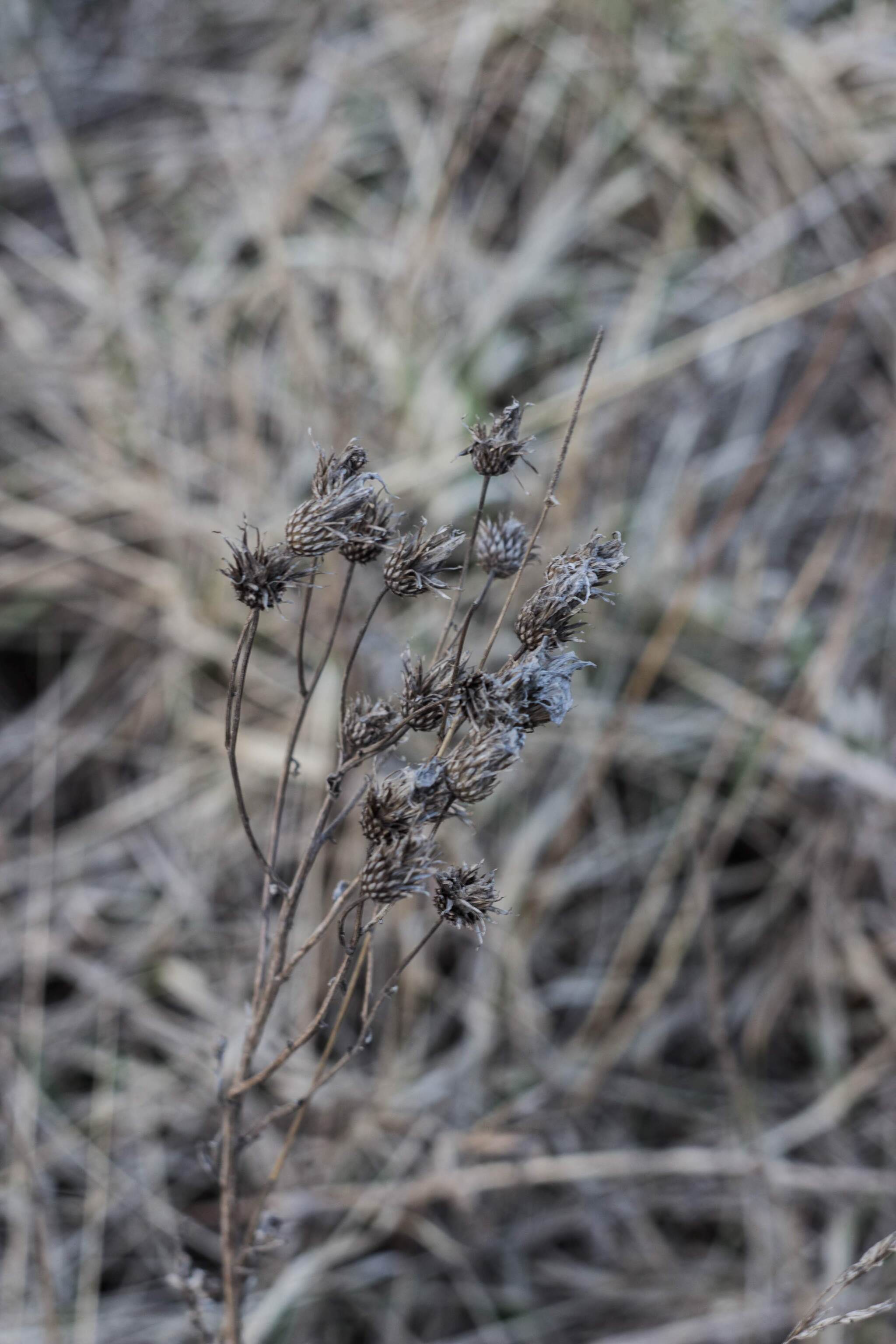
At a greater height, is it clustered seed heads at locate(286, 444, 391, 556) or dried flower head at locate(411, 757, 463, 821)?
clustered seed heads at locate(286, 444, 391, 556)

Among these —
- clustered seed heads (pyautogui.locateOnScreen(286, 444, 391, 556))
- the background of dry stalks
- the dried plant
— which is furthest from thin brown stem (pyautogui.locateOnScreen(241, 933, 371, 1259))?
the background of dry stalks

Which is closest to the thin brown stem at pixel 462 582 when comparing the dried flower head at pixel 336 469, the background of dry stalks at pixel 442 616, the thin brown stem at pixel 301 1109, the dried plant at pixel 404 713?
the dried plant at pixel 404 713

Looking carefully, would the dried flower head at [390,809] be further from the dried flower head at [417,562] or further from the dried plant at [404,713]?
the dried flower head at [417,562]

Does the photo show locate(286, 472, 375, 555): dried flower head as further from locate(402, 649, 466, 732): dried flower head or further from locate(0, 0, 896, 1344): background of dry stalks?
locate(0, 0, 896, 1344): background of dry stalks

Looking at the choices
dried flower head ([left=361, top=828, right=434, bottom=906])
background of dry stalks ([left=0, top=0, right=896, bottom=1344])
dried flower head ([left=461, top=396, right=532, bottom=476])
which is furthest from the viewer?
background of dry stalks ([left=0, top=0, right=896, bottom=1344])

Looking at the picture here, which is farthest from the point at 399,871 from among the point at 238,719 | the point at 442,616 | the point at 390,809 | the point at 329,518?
the point at 442,616

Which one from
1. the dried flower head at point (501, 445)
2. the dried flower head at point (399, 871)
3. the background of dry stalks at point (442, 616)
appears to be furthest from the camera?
the background of dry stalks at point (442, 616)
